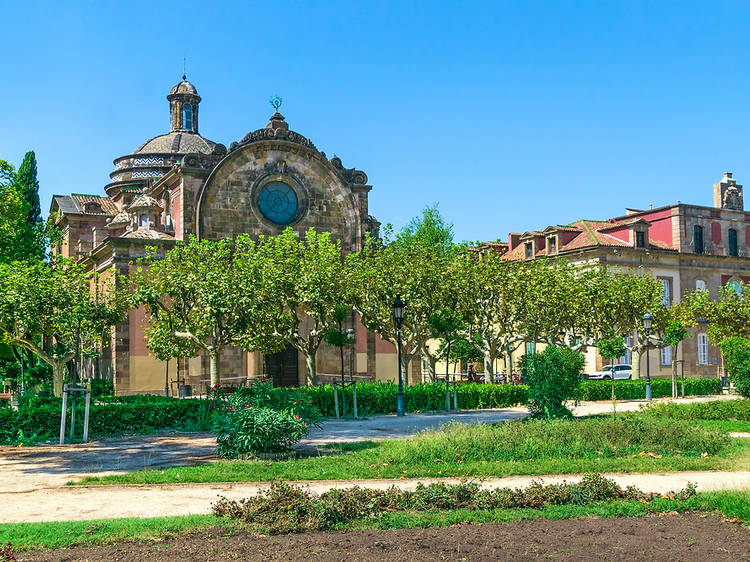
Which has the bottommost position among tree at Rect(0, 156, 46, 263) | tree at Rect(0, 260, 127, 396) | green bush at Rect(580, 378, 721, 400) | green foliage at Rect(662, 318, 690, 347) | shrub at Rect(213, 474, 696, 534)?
green bush at Rect(580, 378, 721, 400)

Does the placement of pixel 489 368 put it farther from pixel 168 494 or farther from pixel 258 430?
pixel 168 494

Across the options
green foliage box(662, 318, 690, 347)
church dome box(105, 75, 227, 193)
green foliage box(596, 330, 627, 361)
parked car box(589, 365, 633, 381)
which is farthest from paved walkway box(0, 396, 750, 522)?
church dome box(105, 75, 227, 193)

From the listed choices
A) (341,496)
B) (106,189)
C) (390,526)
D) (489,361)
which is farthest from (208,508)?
(106,189)

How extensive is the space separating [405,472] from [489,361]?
23994 mm

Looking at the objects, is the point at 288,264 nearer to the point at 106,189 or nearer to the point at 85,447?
the point at 85,447

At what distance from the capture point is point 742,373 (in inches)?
1136

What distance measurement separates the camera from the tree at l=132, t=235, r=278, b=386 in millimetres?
30031

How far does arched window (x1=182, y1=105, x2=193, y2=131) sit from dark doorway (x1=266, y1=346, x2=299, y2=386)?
24.4m

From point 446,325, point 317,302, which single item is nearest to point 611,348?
point 446,325

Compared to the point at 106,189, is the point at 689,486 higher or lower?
lower

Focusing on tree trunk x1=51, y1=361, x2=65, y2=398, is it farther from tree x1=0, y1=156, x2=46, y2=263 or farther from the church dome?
the church dome

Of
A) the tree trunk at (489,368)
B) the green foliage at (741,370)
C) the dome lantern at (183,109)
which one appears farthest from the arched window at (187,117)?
the green foliage at (741,370)

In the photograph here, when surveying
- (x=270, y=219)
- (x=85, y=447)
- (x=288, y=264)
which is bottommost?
(x=85, y=447)

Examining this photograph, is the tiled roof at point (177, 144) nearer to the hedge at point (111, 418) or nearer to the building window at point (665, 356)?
the building window at point (665, 356)
